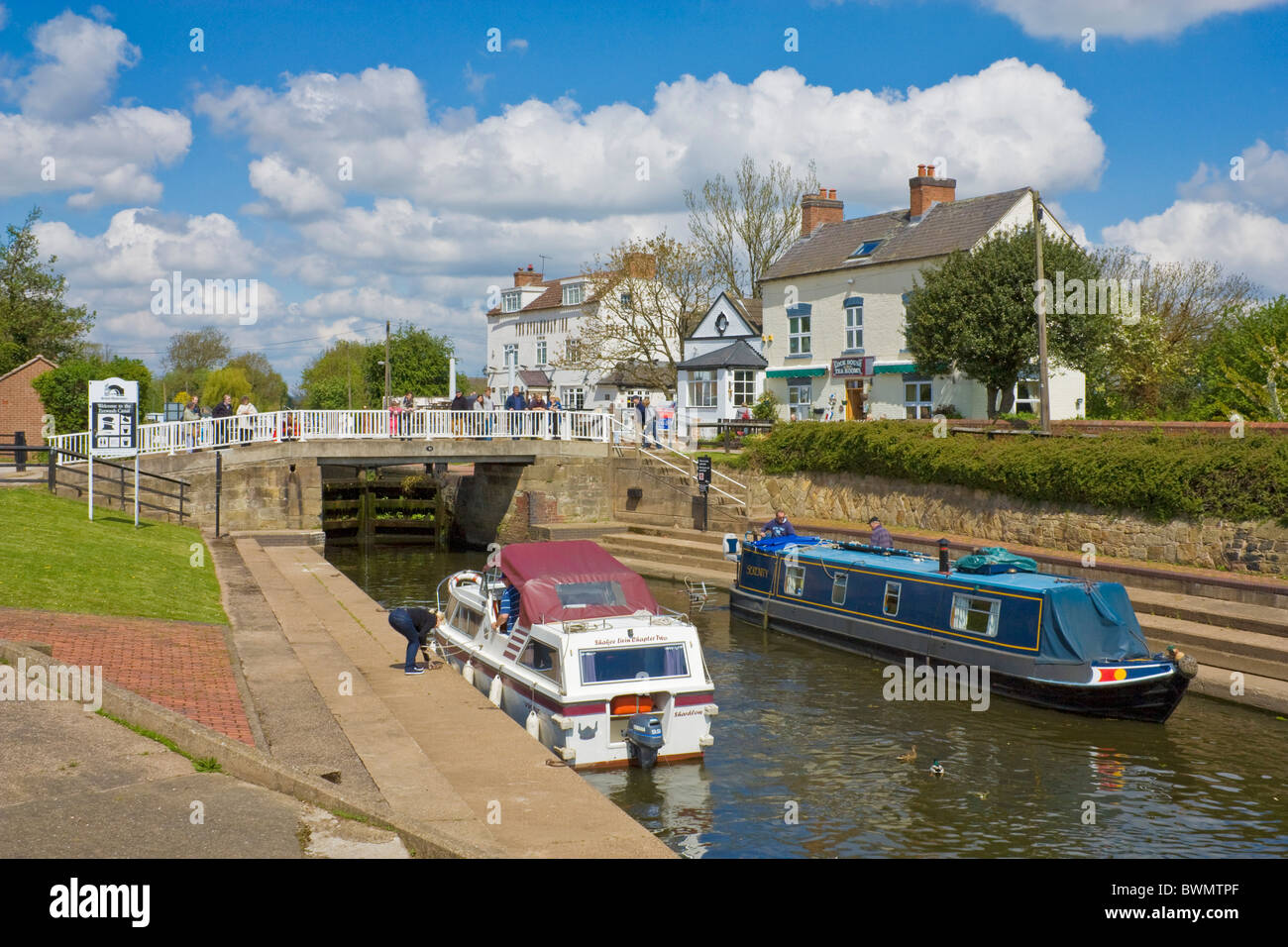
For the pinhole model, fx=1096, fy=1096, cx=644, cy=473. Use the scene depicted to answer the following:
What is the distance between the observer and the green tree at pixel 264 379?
369ft

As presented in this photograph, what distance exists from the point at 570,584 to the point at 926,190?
1348 inches

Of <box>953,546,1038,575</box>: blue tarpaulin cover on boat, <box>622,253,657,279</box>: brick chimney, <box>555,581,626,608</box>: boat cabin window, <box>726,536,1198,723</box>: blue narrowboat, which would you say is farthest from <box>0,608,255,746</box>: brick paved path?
<box>622,253,657,279</box>: brick chimney

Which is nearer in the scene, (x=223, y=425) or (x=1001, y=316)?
(x=223, y=425)

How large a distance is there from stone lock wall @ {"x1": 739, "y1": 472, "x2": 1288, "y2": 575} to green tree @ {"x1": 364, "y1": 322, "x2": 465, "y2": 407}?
54019mm

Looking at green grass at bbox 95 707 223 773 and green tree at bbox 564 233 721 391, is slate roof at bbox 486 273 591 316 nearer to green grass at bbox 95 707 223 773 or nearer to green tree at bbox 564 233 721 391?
green tree at bbox 564 233 721 391

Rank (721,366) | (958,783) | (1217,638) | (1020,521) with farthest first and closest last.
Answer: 1. (721,366)
2. (1020,521)
3. (1217,638)
4. (958,783)

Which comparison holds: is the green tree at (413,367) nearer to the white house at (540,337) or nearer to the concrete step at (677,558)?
the white house at (540,337)

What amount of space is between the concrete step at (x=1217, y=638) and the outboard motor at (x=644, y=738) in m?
10.2

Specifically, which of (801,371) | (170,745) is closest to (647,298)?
(801,371)

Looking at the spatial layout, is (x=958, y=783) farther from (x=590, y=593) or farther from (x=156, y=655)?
(x=156, y=655)

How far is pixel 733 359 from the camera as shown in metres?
49.7

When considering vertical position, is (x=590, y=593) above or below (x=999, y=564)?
below
